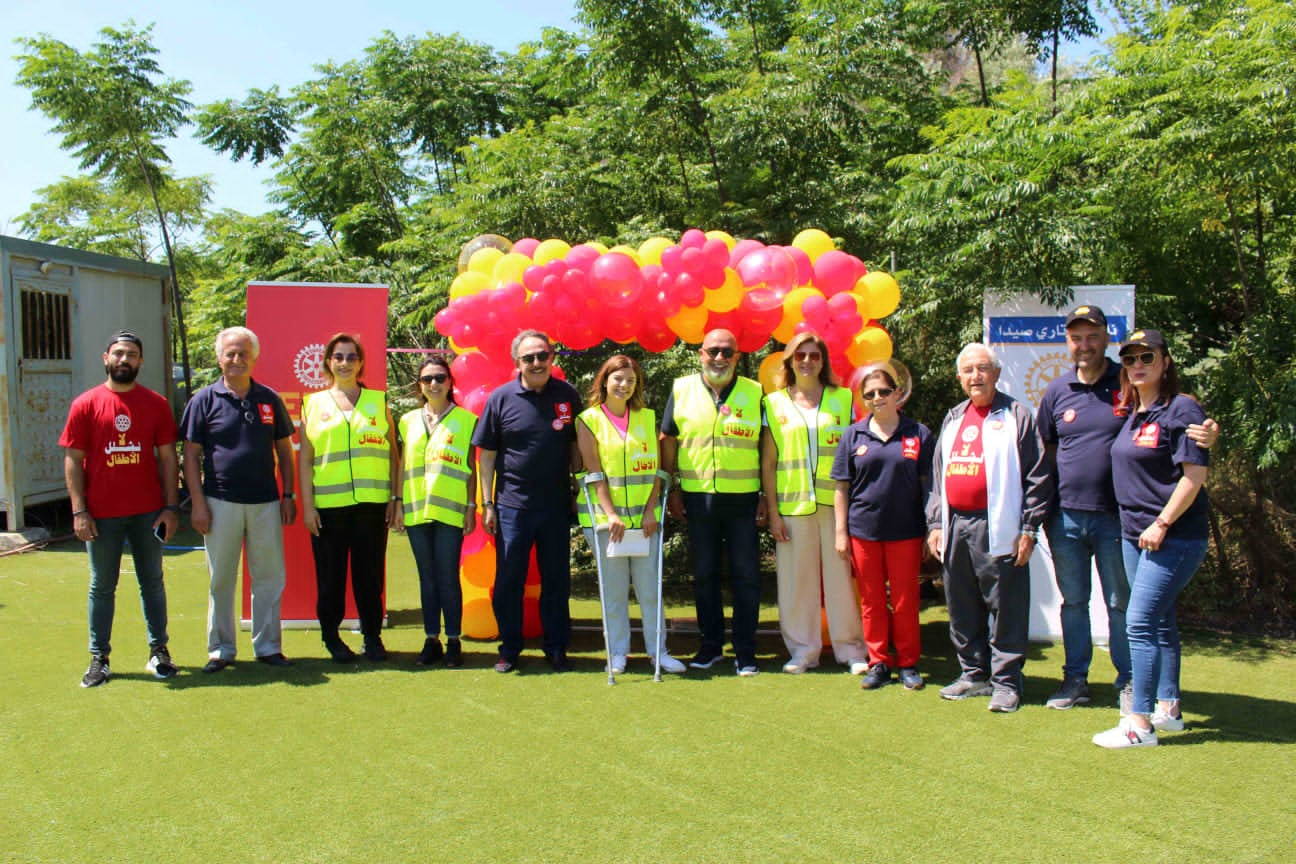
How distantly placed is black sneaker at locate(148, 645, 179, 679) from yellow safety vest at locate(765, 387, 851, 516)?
3.22m

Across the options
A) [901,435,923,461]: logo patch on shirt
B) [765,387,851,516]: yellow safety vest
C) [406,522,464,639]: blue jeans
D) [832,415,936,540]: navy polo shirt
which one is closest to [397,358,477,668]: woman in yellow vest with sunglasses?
[406,522,464,639]: blue jeans

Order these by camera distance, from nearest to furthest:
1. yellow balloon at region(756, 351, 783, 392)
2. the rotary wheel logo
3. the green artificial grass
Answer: the green artificial grass < yellow balloon at region(756, 351, 783, 392) < the rotary wheel logo

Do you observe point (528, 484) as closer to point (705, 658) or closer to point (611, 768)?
point (705, 658)

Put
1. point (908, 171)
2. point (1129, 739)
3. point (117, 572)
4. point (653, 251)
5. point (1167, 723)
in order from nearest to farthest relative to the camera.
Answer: point (1129, 739)
point (1167, 723)
point (117, 572)
point (653, 251)
point (908, 171)

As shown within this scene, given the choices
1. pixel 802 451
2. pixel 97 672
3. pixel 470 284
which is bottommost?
pixel 97 672

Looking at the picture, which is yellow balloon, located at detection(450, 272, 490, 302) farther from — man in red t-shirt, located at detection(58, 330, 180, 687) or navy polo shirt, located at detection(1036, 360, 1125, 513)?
navy polo shirt, located at detection(1036, 360, 1125, 513)

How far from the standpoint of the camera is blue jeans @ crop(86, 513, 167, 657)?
495 centimetres

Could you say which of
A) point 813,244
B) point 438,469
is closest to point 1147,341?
point 813,244

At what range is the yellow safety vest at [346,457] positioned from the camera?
5336 mm

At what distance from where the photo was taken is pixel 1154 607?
13.2ft

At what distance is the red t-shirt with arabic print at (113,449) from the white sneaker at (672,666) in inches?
107

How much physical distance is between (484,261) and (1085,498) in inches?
148

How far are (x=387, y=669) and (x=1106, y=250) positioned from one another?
15.4ft

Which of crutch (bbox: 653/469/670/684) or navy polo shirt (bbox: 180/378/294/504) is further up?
navy polo shirt (bbox: 180/378/294/504)
